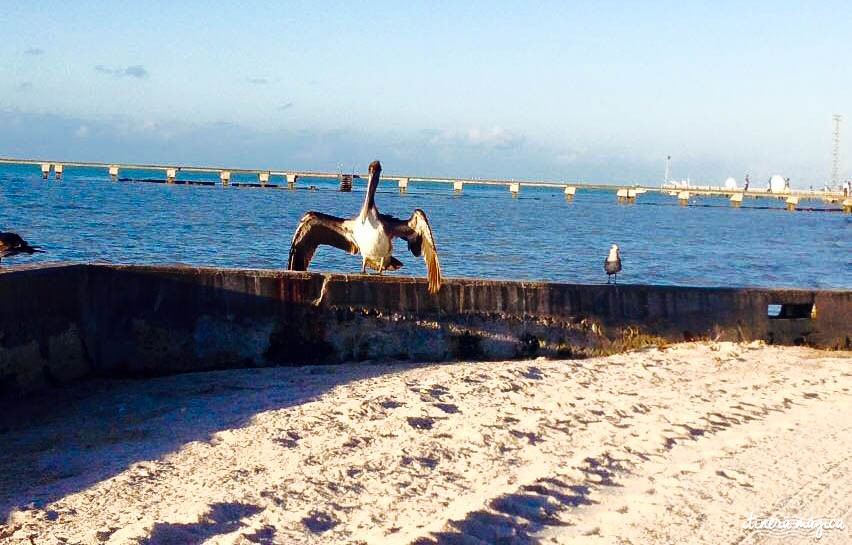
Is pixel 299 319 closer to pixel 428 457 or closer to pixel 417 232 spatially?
pixel 417 232

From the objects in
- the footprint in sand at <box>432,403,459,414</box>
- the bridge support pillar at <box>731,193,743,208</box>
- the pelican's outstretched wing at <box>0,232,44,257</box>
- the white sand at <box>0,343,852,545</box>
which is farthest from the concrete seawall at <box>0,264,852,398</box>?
the bridge support pillar at <box>731,193,743,208</box>

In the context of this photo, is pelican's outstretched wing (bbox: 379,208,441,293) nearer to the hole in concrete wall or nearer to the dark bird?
the dark bird

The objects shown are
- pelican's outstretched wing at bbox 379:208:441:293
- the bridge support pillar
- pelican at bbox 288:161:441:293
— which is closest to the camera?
pelican's outstretched wing at bbox 379:208:441:293

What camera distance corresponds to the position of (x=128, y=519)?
4812 mm

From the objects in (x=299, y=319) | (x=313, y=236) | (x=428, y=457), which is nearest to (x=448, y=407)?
(x=428, y=457)

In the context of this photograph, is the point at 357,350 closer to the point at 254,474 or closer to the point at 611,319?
the point at 611,319

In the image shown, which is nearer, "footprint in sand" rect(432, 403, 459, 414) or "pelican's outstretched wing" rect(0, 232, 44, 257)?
"footprint in sand" rect(432, 403, 459, 414)

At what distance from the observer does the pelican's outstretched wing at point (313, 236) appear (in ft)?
32.2

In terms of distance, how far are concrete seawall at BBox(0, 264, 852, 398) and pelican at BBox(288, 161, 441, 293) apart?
0.81 meters

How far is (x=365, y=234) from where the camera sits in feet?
31.9

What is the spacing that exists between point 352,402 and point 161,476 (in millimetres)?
1751

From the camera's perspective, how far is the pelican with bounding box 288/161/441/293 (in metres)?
Answer: 9.69

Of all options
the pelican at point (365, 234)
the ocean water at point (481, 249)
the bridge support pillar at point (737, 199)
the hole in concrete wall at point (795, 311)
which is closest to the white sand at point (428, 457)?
the pelican at point (365, 234)

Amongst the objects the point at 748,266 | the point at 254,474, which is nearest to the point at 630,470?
the point at 254,474
